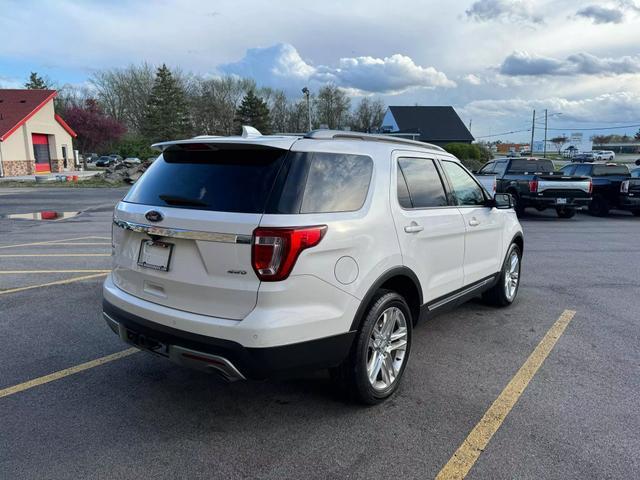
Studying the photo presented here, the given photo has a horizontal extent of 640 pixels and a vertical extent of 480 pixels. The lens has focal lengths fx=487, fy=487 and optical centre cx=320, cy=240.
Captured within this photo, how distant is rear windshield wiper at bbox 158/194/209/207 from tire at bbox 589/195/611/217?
16.6 m

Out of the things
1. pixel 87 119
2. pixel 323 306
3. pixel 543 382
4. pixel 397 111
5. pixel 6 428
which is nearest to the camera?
pixel 323 306

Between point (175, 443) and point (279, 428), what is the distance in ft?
2.17

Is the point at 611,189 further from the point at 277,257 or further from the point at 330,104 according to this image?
the point at 330,104

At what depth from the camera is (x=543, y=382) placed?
3.89 meters

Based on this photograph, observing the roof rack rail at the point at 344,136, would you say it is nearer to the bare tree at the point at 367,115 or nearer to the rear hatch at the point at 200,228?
the rear hatch at the point at 200,228

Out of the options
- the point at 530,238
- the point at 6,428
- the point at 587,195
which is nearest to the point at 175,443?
the point at 6,428

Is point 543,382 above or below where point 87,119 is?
below

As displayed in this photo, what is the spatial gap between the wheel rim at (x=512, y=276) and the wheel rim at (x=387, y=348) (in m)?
2.44

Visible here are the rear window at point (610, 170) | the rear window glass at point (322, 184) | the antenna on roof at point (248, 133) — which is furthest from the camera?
the rear window at point (610, 170)

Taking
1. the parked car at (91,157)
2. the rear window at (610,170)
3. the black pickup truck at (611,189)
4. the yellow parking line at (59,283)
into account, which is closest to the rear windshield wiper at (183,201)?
the yellow parking line at (59,283)

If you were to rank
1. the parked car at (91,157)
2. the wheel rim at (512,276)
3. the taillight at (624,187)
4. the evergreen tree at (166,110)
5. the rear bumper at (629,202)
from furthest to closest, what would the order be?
the parked car at (91,157), the evergreen tree at (166,110), the taillight at (624,187), the rear bumper at (629,202), the wheel rim at (512,276)

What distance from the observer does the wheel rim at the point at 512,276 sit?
18.9 ft

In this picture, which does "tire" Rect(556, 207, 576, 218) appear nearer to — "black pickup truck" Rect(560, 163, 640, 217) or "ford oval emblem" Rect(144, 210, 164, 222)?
"black pickup truck" Rect(560, 163, 640, 217)

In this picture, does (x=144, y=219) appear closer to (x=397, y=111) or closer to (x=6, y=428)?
(x=6, y=428)
